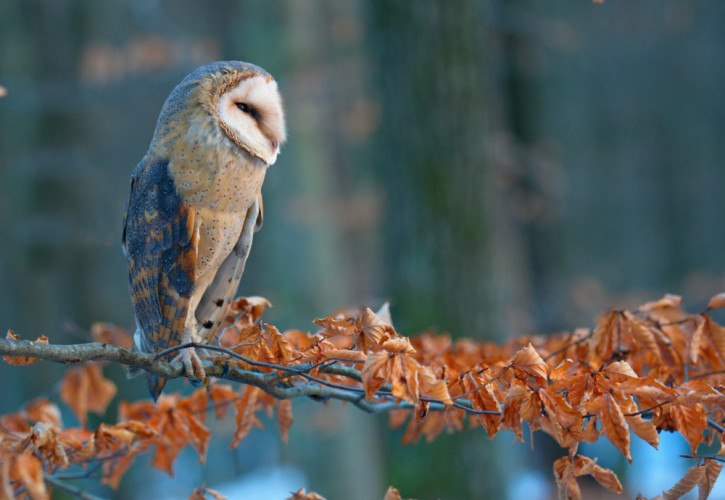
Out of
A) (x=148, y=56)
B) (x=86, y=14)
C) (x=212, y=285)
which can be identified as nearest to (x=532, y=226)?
(x=148, y=56)

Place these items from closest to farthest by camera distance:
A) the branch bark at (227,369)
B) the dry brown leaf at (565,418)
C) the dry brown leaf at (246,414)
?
the branch bark at (227,369) → the dry brown leaf at (565,418) → the dry brown leaf at (246,414)

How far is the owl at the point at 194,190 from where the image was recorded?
211cm

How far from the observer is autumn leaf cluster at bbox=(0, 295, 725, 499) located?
153 cm

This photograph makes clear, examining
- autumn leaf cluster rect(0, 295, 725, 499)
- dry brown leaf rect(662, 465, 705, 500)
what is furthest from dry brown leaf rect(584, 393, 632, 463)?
dry brown leaf rect(662, 465, 705, 500)

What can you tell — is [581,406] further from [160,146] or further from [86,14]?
[86,14]

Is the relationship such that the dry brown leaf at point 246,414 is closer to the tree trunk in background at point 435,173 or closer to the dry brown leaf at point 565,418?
the dry brown leaf at point 565,418

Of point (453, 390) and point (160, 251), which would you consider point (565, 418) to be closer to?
point (453, 390)

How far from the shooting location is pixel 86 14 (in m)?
6.86

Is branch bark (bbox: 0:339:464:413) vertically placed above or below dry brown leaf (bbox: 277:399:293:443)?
above

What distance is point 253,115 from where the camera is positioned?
2.16 meters

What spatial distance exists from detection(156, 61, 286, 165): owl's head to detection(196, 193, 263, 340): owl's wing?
33 centimetres

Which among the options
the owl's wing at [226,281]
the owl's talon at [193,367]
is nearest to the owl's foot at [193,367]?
the owl's talon at [193,367]

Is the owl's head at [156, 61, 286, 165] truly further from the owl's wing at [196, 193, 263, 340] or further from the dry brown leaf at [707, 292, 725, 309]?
the dry brown leaf at [707, 292, 725, 309]

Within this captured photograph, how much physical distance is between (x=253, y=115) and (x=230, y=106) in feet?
0.28
